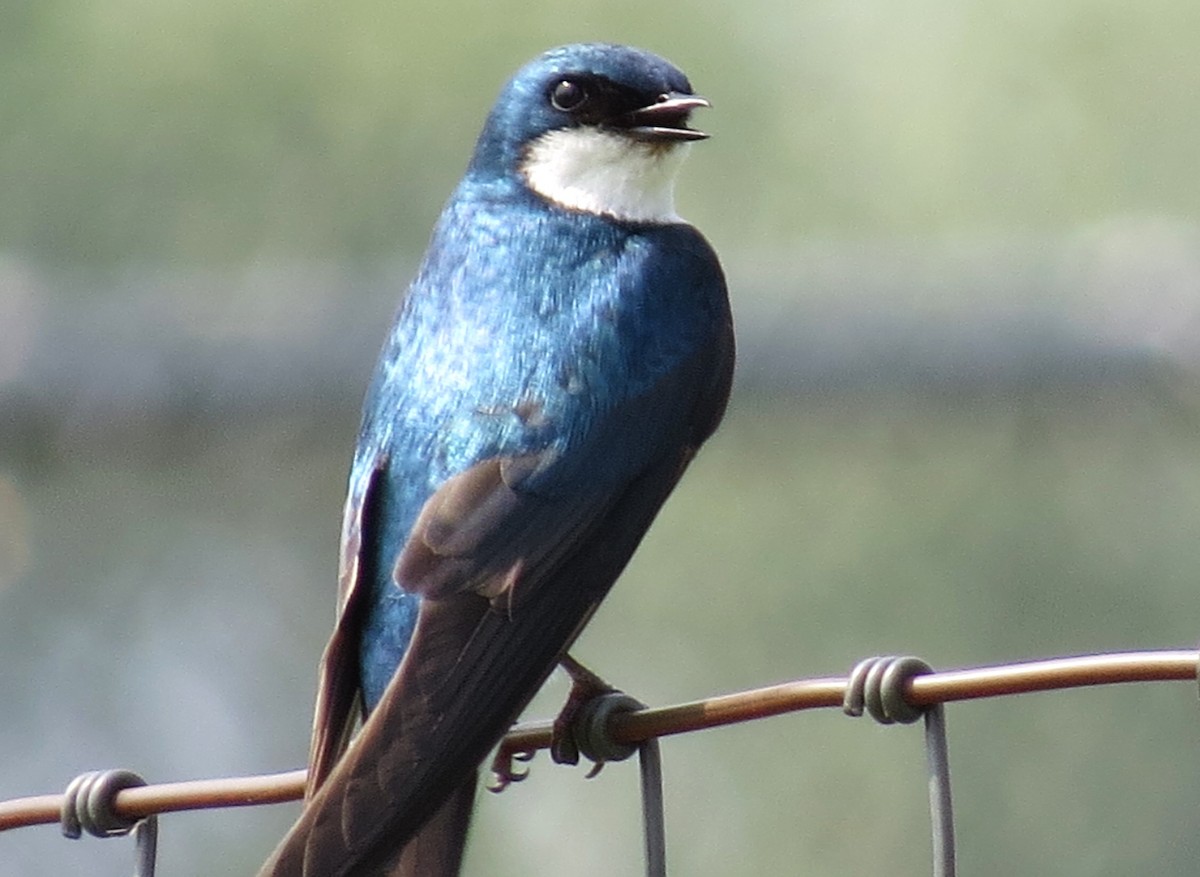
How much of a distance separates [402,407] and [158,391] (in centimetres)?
320

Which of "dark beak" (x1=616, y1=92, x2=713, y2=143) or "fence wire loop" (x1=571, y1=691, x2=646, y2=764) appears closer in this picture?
"fence wire loop" (x1=571, y1=691, x2=646, y2=764)

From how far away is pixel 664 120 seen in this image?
8.73 ft

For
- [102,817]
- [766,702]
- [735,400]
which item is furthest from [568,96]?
[735,400]

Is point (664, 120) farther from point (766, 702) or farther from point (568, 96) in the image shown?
point (766, 702)

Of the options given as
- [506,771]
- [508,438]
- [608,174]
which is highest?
[608,174]

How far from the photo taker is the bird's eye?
8.89ft

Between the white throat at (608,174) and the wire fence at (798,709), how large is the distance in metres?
0.76

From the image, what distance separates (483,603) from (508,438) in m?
0.21

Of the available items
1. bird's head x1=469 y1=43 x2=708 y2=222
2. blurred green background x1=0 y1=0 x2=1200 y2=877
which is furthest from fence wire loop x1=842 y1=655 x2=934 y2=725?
blurred green background x1=0 y1=0 x2=1200 y2=877

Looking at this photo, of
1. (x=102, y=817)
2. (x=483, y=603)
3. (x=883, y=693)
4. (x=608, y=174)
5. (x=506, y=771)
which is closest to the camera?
(x=883, y=693)

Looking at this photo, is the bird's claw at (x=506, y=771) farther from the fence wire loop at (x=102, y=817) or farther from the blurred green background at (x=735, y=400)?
the blurred green background at (x=735, y=400)

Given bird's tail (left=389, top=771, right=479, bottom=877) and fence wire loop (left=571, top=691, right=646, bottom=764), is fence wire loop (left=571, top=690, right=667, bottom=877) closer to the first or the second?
fence wire loop (left=571, top=691, right=646, bottom=764)

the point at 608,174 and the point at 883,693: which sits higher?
the point at 608,174

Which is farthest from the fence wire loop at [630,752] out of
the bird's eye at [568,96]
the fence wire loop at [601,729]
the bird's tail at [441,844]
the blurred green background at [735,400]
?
the blurred green background at [735,400]
